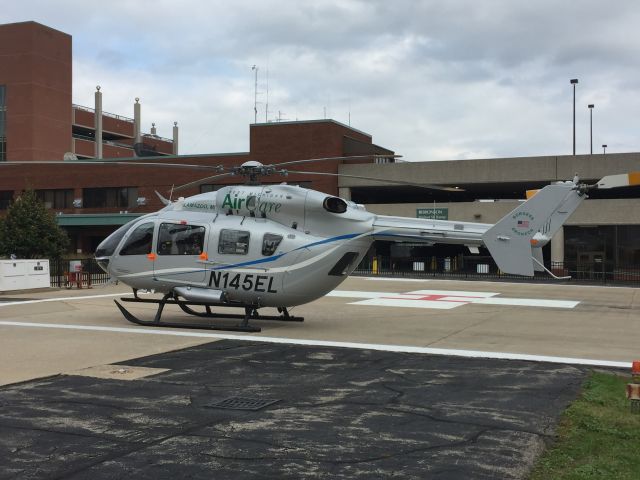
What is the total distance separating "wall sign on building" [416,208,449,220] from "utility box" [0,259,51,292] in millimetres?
25723

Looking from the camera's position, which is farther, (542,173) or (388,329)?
(542,173)

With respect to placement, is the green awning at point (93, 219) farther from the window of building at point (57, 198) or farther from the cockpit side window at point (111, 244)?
the cockpit side window at point (111, 244)

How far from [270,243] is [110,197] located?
42.2 metres

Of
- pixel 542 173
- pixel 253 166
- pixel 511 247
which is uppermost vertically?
pixel 542 173

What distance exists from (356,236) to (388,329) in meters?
2.55

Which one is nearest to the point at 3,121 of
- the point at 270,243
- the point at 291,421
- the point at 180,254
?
the point at 180,254

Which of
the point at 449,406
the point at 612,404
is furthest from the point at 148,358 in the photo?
the point at 612,404

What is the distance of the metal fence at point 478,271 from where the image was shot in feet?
122

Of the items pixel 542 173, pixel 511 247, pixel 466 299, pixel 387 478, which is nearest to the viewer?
pixel 387 478

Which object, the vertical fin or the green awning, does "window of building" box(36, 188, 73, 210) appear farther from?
the vertical fin

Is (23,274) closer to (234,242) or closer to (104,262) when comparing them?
(104,262)

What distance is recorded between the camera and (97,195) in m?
53.6

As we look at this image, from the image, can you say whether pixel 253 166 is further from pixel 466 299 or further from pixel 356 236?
pixel 466 299

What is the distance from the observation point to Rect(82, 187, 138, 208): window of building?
52094mm
